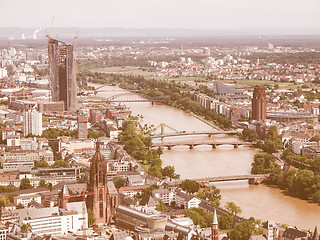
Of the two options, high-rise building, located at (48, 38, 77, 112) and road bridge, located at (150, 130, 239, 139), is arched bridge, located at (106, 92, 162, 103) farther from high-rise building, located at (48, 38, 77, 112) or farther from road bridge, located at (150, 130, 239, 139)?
road bridge, located at (150, 130, 239, 139)

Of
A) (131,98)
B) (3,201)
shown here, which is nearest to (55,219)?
(3,201)

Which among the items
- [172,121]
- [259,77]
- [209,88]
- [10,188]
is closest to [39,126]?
[172,121]

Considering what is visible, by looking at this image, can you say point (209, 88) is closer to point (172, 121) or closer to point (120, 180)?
point (172, 121)

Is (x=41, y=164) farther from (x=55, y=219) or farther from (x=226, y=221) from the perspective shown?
(x=226, y=221)

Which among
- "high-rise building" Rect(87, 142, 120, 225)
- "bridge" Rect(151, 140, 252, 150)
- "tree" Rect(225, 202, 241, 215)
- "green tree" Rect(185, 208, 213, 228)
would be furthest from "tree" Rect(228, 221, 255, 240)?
"bridge" Rect(151, 140, 252, 150)

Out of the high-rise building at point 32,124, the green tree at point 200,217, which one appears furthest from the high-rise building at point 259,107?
the green tree at point 200,217
